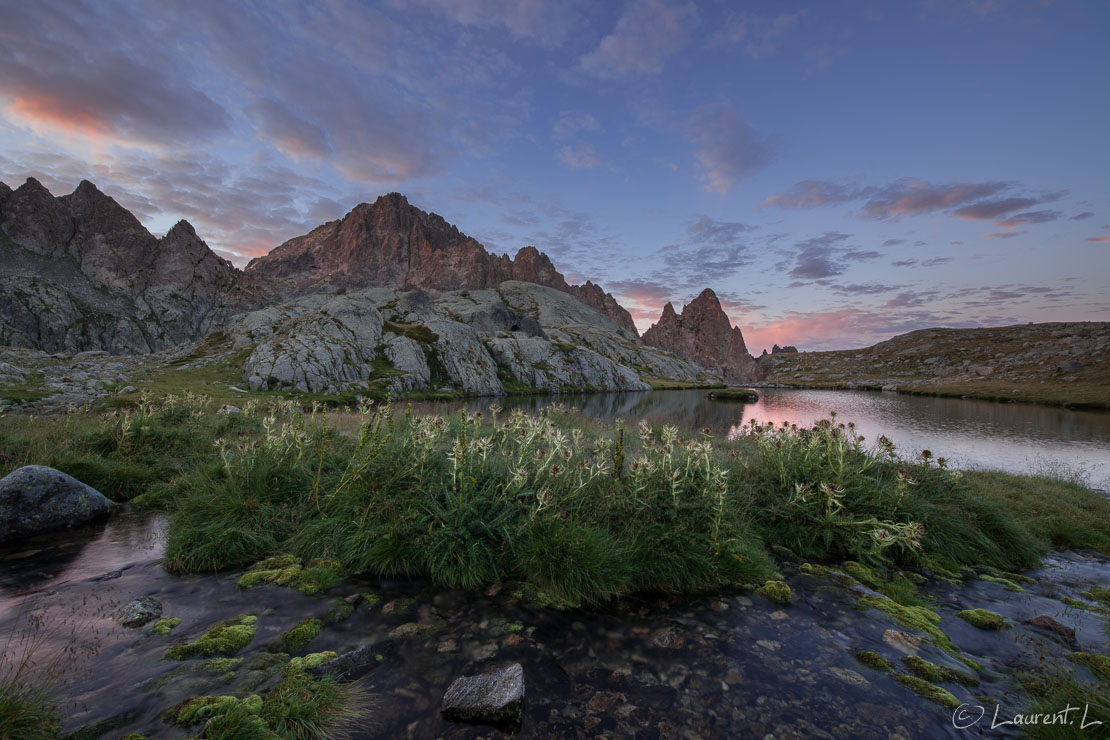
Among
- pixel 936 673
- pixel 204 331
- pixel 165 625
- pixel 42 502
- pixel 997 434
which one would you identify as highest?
pixel 204 331

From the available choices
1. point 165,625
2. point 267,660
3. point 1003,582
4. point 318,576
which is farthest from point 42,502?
point 1003,582

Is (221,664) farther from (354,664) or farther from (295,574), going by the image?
(295,574)

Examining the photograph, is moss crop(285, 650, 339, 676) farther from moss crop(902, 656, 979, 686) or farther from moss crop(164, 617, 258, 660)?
moss crop(902, 656, 979, 686)

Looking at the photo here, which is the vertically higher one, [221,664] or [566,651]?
[221,664]

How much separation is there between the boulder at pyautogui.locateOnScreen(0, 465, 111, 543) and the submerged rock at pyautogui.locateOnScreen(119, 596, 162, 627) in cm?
493

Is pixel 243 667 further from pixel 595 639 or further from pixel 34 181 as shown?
pixel 34 181

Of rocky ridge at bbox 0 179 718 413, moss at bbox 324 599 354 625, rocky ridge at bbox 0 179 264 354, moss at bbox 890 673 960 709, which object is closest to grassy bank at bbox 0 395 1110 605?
moss at bbox 324 599 354 625

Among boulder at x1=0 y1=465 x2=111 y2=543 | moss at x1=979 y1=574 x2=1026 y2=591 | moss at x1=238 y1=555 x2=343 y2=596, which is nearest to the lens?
moss at x1=238 y1=555 x2=343 y2=596

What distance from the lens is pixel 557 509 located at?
24.3 ft

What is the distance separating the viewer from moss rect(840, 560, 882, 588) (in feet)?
25.4

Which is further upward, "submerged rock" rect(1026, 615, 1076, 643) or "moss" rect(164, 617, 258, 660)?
"moss" rect(164, 617, 258, 660)

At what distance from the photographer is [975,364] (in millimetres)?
162125

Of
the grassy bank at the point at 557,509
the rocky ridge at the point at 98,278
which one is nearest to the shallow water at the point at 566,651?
the grassy bank at the point at 557,509

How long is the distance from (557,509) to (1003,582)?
913 cm
